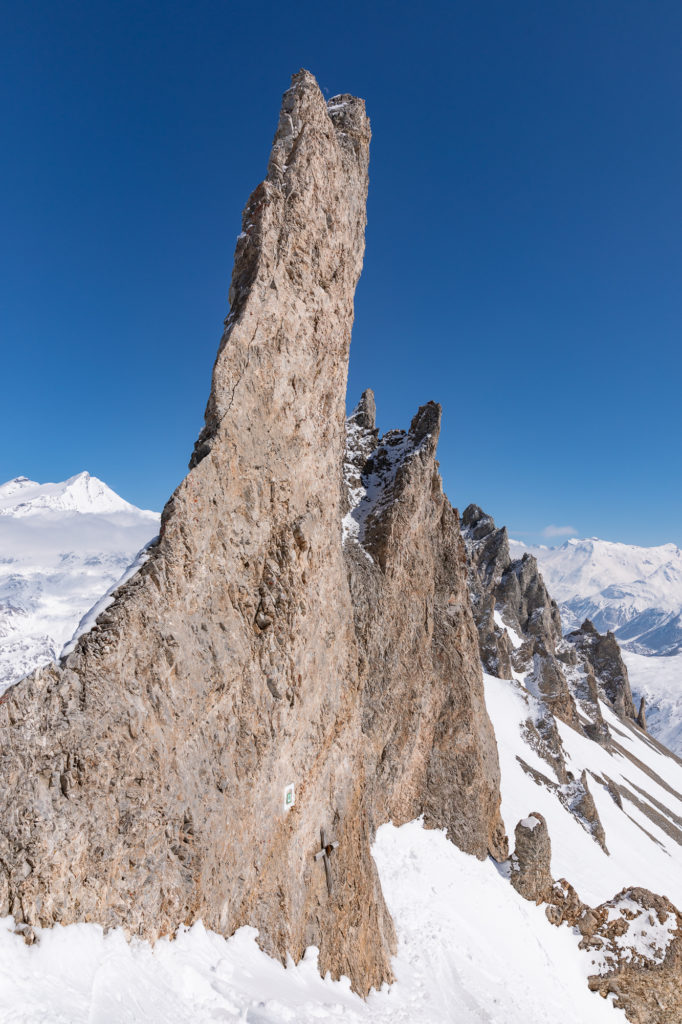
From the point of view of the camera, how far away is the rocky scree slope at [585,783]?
21.0 meters

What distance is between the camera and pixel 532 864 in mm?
22609

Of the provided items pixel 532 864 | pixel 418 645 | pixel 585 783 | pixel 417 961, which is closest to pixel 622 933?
pixel 532 864

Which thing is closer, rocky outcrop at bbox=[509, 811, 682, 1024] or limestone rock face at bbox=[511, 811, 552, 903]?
rocky outcrop at bbox=[509, 811, 682, 1024]

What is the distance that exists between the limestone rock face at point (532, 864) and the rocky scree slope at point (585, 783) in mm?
44

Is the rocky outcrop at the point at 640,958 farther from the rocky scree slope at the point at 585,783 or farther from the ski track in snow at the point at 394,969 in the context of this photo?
the ski track in snow at the point at 394,969

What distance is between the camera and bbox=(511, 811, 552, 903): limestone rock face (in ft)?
73.8

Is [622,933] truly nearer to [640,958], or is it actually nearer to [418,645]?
[640,958]

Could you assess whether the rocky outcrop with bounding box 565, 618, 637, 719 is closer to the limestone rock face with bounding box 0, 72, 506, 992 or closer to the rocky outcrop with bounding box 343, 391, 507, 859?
the rocky outcrop with bounding box 343, 391, 507, 859

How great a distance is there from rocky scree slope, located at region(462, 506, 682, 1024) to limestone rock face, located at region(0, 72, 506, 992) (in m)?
12.0

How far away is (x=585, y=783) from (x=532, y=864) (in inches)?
954

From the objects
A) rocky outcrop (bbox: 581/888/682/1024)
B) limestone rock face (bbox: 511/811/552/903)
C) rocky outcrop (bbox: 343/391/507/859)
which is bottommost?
rocky outcrop (bbox: 581/888/682/1024)

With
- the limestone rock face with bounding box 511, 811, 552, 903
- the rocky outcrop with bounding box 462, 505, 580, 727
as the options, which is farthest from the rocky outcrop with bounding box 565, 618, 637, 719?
the limestone rock face with bounding box 511, 811, 552, 903

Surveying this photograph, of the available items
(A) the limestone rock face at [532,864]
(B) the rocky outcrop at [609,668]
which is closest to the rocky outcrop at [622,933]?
(A) the limestone rock face at [532,864]

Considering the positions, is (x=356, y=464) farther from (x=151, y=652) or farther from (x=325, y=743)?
(x=151, y=652)
